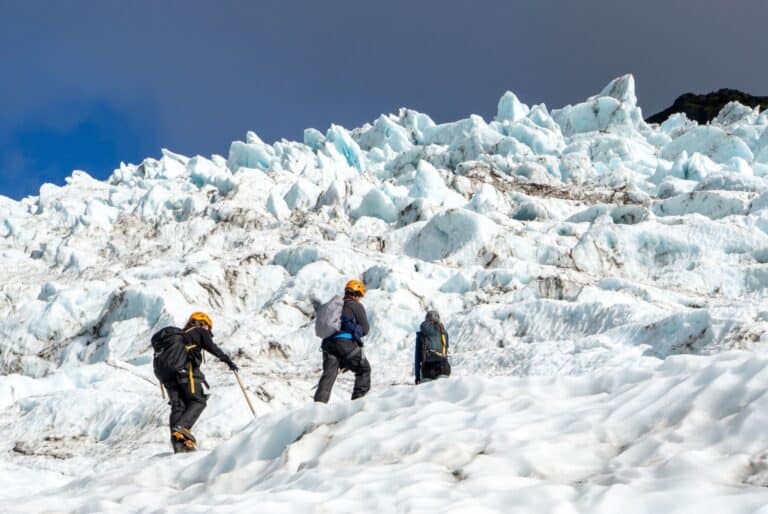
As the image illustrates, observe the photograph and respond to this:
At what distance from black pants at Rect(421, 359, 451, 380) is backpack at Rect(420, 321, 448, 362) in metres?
0.05

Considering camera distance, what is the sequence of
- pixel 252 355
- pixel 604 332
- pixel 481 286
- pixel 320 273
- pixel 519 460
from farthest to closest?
1. pixel 320 273
2. pixel 481 286
3. pixel 252 355
4. pixel 604 332
5. pixel 519 460

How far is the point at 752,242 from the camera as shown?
2339 centimetres

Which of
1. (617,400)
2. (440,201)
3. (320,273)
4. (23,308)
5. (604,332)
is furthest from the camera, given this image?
(440,201)

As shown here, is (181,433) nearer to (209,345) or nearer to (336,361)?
(209,345)

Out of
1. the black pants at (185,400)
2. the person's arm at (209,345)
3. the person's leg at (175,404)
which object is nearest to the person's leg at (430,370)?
the person's arm at (209,345)

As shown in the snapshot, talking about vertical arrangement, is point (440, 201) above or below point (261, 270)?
above

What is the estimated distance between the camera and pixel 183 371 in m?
7.04

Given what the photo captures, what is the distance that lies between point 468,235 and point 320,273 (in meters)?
6.37

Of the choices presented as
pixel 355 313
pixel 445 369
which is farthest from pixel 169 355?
pixel 445 369

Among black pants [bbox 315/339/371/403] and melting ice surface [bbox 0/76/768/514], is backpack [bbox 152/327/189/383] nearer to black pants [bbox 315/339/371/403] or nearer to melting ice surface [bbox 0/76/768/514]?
melting ice surface [bbox 0/76/768/514]

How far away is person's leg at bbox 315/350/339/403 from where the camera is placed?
7.32 m

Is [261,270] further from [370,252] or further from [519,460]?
[519,460]

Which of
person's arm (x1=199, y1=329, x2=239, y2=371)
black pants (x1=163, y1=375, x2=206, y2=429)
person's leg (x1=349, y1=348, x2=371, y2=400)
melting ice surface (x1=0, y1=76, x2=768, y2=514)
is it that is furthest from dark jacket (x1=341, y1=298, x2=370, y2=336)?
black pants (x1=163, y1=375, x2=206, y2=429)

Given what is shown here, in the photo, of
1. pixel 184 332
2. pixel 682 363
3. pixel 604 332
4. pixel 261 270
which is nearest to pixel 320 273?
pixel 261 270
